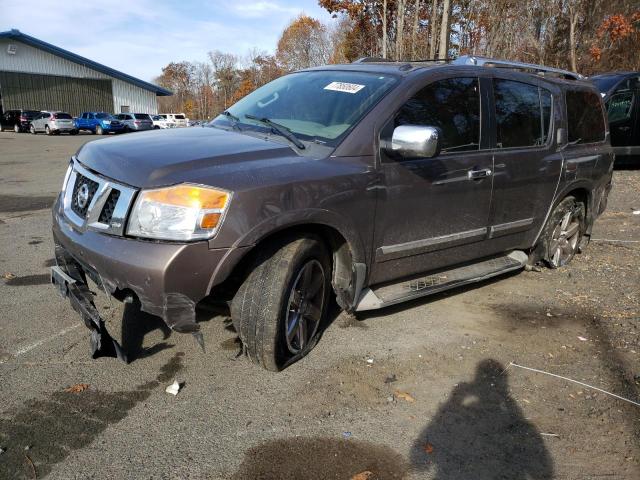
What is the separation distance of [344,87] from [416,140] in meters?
0.90

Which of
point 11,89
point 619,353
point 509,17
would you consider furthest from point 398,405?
point 11,89

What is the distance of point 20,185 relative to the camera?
35.1 ft

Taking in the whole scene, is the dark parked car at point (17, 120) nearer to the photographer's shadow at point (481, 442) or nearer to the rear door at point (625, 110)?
the rear door at point (625, 110)

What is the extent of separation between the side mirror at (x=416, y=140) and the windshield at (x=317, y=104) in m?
0.32

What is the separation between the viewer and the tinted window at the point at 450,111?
379 centimetres

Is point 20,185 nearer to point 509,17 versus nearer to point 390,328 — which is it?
point 390,328

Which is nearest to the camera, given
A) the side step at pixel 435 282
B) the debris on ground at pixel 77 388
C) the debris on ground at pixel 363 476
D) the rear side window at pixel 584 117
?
the debris on ground at pixel 363 476

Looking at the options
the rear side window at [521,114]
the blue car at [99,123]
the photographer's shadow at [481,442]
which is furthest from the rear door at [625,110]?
the blue car at [99,123]

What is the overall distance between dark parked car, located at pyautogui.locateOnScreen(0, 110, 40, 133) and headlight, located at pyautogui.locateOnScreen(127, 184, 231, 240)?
41.4 metres

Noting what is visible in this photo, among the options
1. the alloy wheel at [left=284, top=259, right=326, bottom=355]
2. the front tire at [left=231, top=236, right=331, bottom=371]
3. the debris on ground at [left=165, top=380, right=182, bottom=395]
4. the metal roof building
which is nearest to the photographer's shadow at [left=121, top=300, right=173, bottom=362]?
Result: the debris on ground at [left=165, top=380, right=182, bottom=395]

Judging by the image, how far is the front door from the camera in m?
3.66

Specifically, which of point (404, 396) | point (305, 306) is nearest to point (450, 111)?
point (305, 306)

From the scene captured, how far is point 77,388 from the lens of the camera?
121 inches

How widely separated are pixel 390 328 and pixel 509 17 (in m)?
16.9
